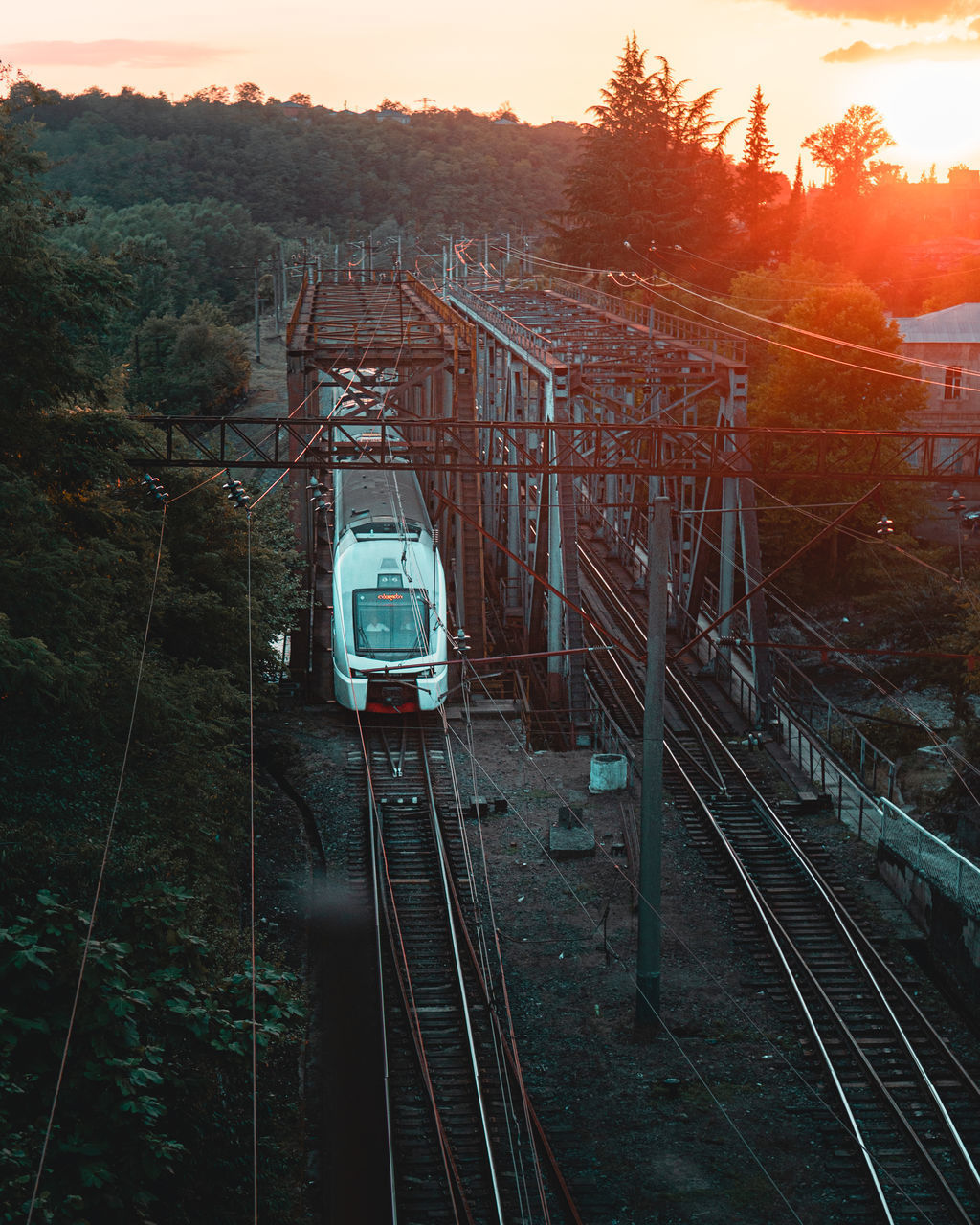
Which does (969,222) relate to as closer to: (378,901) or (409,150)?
(409,150)

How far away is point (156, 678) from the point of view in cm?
1464

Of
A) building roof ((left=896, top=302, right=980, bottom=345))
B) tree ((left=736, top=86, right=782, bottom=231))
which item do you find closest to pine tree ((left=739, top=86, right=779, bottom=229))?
tree ((left=736, top=86, right=782, bottom=231))

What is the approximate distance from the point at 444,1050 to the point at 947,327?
43.9m

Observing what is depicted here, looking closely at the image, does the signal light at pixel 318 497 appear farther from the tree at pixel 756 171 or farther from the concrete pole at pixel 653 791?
the tree at pixel 756 171

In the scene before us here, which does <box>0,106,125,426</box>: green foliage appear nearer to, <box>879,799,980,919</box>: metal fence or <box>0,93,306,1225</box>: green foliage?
<box>0,93,306,1225</box>: green foliage

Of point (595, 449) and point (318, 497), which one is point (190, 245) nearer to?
point (595, 449)

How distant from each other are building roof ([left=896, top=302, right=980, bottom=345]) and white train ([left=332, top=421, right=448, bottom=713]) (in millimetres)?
31327

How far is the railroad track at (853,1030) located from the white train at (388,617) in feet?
15.4

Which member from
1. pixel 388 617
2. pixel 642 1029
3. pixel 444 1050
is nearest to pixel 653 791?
pixel 642 1029

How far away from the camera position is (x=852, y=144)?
87.5m

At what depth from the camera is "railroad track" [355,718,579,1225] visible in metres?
10.7

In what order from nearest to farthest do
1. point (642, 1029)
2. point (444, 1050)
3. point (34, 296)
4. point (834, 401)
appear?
1. point (444, 1050)
2. point (642, 1029)
3. point (34, 296)
4. point (834, 401)

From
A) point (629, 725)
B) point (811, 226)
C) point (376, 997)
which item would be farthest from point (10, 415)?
point (811, 226)

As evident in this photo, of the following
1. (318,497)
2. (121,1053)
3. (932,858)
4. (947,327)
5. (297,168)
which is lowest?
(932,858)
